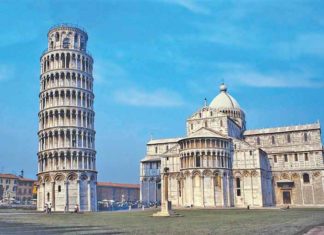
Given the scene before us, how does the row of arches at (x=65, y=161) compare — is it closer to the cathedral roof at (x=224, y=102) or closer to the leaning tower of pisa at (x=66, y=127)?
the leaning tower of pisa at (x=66, y=127)

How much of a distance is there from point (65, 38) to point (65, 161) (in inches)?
945

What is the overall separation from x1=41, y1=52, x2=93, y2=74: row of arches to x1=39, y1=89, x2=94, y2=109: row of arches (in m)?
4.82

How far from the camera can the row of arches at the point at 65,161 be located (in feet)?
225

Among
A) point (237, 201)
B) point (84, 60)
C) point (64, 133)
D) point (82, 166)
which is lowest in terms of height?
point (237, 201)

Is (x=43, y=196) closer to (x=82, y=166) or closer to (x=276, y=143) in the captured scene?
(x=82, y=166)

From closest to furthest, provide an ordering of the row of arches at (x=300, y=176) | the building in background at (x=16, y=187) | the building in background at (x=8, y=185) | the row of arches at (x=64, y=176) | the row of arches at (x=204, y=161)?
1. the row of arches at (x=64, y=176)
2. the row of arches at (x=204, y=161)
3. the row of arches at (x=300, y=176)
4. the building in background at (x=8, y=185)
5. the building in background at (x=16, y=187)

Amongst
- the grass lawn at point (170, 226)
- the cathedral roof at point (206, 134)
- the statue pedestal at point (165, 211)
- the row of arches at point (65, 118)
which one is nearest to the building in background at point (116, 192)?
the cathedral roof at point (206, 134)

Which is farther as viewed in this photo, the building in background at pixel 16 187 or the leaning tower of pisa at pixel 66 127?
the building in background at pixel 16 187

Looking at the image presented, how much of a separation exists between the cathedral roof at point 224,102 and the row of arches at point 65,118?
34.5 metres

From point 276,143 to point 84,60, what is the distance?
4616cm

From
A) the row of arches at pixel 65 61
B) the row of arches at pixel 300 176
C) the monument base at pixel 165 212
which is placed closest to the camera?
the monument base at pixel 165 212

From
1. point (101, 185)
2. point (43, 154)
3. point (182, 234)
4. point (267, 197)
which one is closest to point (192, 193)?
point (267, 197)

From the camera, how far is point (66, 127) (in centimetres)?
6975

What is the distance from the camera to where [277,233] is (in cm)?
1966
